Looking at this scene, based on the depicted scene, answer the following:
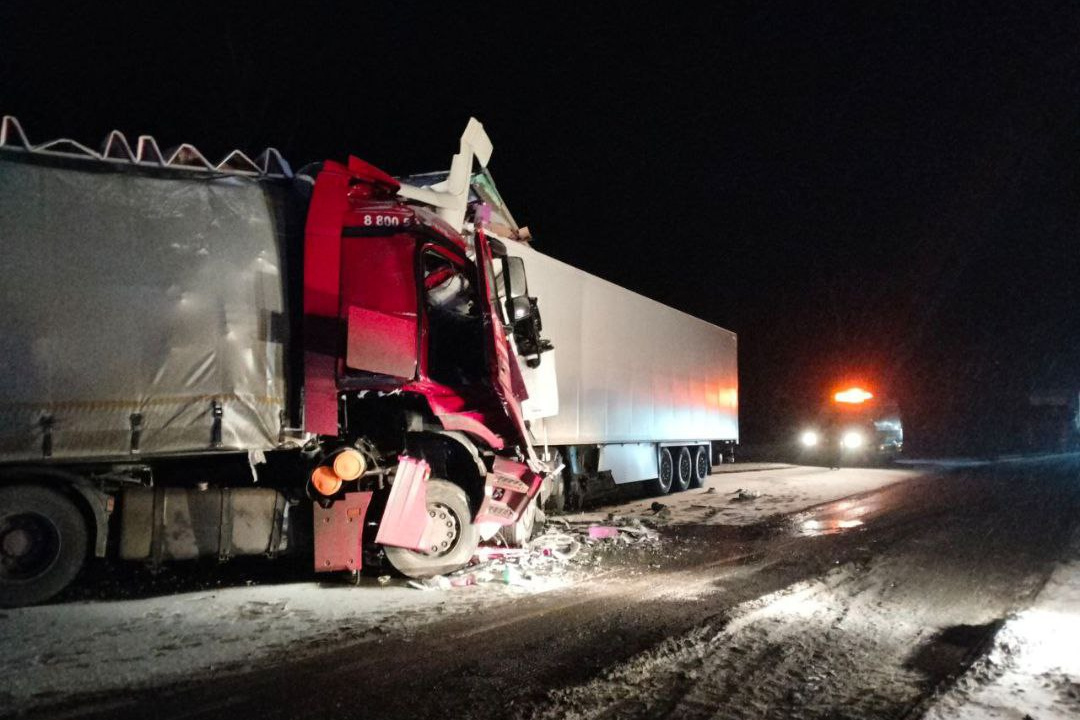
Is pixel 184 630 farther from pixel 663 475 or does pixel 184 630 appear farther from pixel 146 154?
pixel 663 475

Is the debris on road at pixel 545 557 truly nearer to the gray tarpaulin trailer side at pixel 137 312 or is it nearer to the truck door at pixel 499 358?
the truck door at pixel 499 358

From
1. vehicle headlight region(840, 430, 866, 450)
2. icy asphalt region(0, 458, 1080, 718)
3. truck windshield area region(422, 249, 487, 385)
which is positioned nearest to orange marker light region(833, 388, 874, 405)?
vehicle headlight region(840, 430, 866, 450)

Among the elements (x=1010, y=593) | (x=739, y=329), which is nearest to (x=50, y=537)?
(x=1010, y=593)

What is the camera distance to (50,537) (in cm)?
556

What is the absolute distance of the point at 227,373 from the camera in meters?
5.92

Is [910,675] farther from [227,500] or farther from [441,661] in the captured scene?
[227,500]

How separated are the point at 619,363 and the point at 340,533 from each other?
26.6ft

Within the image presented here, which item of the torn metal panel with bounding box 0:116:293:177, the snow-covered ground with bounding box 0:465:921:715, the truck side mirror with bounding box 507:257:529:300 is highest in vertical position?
the torn metal panel with bounding box 0:116:293:177

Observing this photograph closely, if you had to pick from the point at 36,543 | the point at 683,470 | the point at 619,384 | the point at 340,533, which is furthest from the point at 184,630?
the point at 683,470

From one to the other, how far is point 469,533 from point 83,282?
12.6 ft

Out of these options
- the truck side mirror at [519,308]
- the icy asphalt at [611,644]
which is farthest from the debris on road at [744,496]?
the truck side mirror at [519,308]

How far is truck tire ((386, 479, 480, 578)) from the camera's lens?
6637 millimetres

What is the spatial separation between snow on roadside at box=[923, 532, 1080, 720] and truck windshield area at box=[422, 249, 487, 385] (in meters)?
4.62

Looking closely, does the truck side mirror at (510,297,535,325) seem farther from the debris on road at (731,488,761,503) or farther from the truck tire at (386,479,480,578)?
the debris on road at (731,488,761,503)
